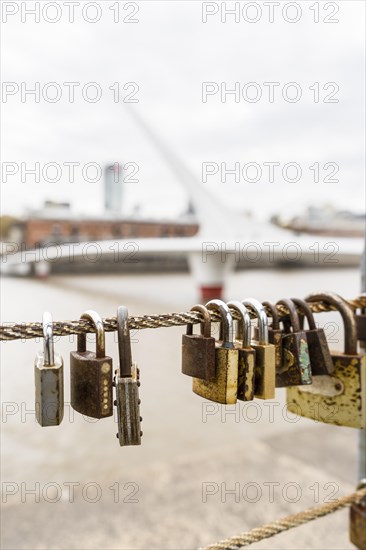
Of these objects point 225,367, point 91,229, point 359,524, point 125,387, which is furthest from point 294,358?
point 91,229

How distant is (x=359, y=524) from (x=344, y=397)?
0.86 feet

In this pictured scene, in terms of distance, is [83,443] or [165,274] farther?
[165,274]

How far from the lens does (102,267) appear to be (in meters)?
23.4

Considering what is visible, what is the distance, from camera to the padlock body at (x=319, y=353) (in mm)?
658

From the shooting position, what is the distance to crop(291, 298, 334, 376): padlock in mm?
657

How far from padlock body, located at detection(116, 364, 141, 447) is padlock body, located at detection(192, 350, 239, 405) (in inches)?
4.0

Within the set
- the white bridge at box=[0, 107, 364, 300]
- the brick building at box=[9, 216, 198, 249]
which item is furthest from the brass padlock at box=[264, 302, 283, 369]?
the brick building at box=[9, 216, 198, 249]

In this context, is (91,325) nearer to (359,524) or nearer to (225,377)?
(225,377)

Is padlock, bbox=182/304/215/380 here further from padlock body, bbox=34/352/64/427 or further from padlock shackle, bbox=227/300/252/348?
padlock body, bbox=34/352/64/427

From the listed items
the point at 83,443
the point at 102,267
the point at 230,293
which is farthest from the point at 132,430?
the point at 102,267

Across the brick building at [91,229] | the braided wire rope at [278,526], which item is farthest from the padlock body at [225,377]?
the brick building at [91,229]

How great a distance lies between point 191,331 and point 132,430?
0.15m

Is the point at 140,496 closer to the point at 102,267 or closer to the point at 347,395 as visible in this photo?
the point at 347,395

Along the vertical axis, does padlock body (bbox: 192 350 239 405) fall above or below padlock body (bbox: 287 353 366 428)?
above
